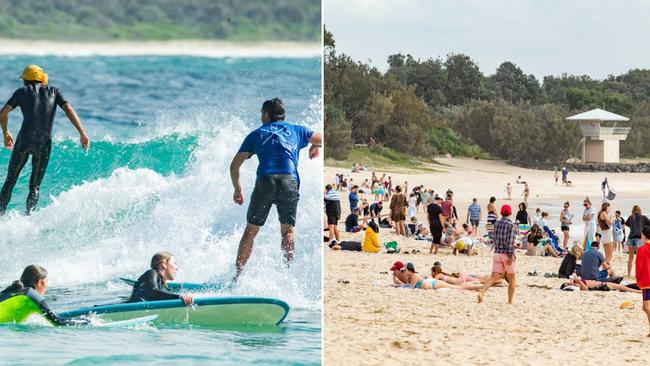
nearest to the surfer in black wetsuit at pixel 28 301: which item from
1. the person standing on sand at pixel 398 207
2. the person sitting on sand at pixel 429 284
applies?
the person sitting on sand at pixel 429 284

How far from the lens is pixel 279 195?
18.2 feet

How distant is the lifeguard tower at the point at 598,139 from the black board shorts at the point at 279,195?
46.8 metres

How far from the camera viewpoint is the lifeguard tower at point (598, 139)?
5116 centimetres

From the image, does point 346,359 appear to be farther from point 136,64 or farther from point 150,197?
point 136,64

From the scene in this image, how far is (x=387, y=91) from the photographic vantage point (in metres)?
46.1

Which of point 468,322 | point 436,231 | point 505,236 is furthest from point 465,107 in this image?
point 468,322

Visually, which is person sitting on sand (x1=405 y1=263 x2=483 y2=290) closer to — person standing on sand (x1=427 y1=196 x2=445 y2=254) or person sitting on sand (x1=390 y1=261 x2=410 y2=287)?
person sitting on sand (x1=390 y1=261 x2=410 y2=287)

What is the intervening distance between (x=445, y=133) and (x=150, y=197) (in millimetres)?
43782

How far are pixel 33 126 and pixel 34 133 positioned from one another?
0.04 m

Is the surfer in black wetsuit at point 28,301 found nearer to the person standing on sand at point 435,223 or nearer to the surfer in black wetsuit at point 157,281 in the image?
the surfer in black wetsuit at point 157,281

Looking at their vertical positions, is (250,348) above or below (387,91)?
below

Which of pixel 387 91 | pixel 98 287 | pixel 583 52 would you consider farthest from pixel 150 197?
pixel 583 52

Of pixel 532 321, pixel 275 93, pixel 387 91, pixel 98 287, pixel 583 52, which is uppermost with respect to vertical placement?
pixel 583 52

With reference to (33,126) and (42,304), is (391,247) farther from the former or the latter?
(42,304)
